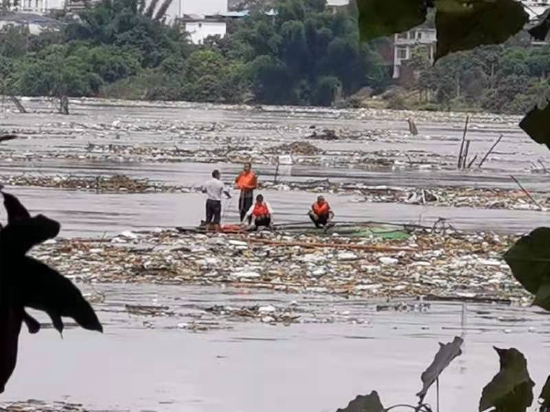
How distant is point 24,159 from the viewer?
4178 centimetres

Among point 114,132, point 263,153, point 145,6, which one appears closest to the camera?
point 263,153

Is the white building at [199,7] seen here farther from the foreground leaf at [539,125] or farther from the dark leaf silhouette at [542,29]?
the foreground leaf at [539,125]

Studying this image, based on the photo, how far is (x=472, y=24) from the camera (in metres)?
1.40

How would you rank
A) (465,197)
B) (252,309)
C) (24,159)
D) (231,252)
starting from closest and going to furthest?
1. (252,309)
2. (231,252)
3. (465,197)
4. (24,159)

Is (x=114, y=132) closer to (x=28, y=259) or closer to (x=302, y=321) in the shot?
(x=302, y=321)

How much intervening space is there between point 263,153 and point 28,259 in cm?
4844

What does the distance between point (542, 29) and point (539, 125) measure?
14 cm

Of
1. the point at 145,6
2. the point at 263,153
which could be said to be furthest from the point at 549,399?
the point at 145,6

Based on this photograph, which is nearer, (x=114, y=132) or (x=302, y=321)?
(x=302, y=321)

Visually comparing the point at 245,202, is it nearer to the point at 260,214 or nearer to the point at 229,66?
the point at 260,214

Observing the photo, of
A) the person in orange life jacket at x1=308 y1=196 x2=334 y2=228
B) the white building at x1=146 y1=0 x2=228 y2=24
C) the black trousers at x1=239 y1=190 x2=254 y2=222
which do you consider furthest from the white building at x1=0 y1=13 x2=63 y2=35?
the person in orange life jacket at x1=308 y1=196 x2=334 y2=228

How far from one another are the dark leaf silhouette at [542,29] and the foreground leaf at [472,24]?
132 millimetres

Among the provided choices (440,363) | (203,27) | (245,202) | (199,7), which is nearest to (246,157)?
(245,202)

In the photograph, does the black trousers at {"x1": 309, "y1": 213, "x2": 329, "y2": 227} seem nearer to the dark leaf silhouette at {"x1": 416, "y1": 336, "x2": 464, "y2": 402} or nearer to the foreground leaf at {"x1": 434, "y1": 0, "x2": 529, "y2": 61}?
the dark leaf silhouette at {"x1": 416, "y1": 336, "x2": 464, "y2": 402}
